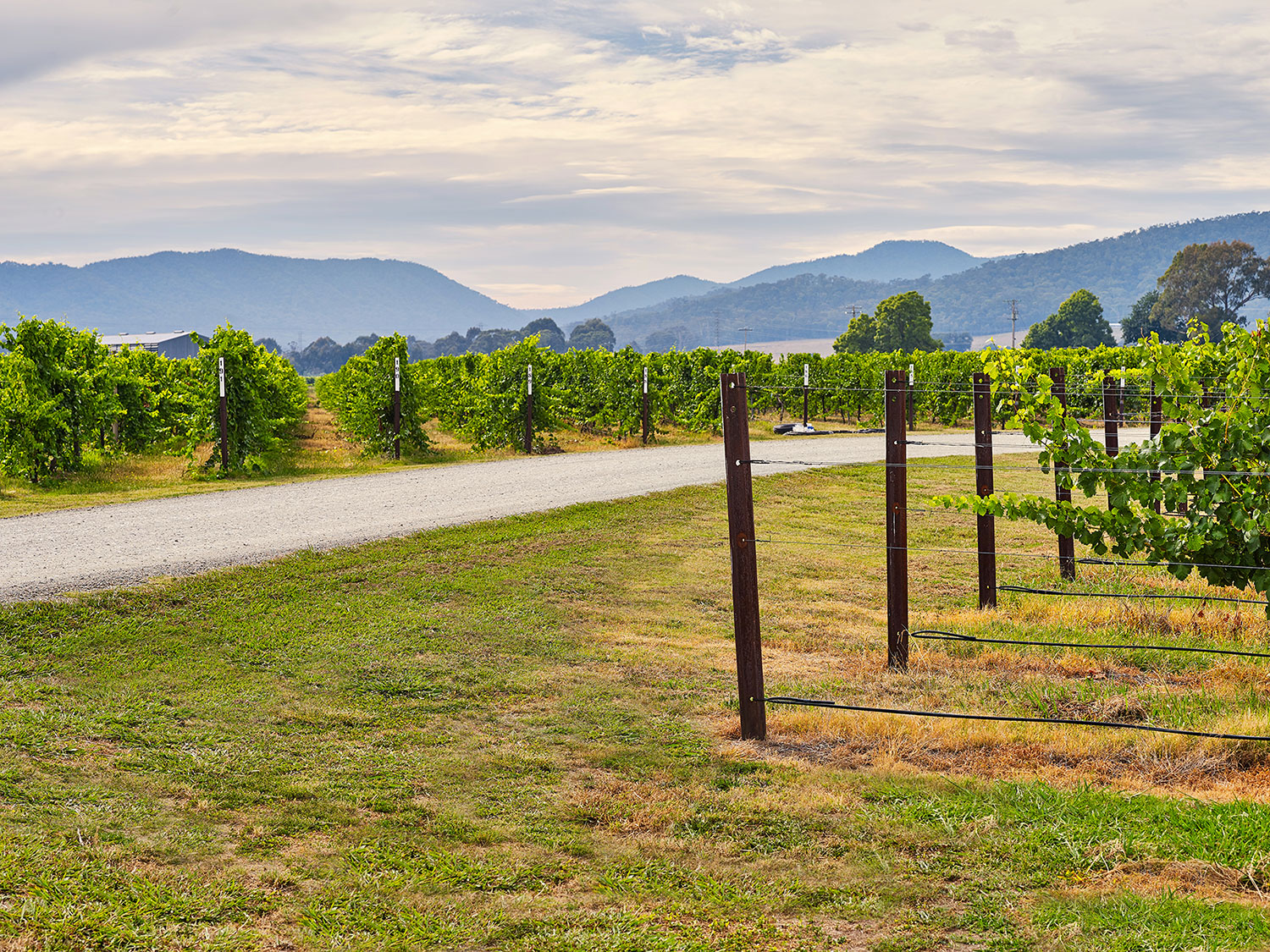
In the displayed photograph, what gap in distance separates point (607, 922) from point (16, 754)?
3123mm

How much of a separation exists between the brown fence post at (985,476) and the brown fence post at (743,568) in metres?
3.03

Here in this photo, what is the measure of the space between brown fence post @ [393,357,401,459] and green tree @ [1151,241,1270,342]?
112 meters

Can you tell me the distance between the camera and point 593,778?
5125 mm

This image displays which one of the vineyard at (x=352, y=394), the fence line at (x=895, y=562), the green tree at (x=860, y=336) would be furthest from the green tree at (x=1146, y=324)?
the fence line at (x=895, y=562)

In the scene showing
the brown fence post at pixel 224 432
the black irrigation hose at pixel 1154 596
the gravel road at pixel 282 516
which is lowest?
the black irrigation hose at pixel 1154 596

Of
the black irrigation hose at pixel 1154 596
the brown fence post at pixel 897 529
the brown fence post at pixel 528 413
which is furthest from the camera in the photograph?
the brown fence post at pixel 528 413

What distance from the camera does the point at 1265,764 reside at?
520 cm

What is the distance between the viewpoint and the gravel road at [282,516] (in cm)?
896

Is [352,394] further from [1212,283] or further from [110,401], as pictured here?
[1212,283]

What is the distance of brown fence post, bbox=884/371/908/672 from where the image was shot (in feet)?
22.7

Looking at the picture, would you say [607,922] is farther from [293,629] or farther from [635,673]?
[293,629]

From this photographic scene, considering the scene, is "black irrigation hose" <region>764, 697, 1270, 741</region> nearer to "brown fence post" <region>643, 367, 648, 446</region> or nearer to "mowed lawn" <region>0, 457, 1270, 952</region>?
"mowed lawn" <region>0, 457, 1270, 952</region>

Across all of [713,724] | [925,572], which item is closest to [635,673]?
[713,724]

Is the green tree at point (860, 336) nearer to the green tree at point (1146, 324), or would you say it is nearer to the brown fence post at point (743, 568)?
the green tree at point (1146, 324)
